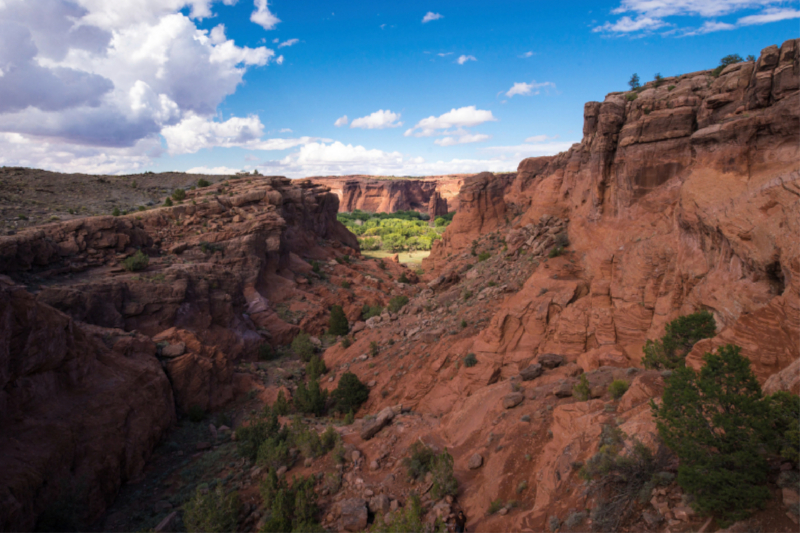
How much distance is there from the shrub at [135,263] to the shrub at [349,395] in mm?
15772

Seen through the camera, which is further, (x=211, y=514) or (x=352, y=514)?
(x=211, y=514)

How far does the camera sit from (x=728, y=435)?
5301 mm

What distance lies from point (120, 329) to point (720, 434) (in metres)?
22.1

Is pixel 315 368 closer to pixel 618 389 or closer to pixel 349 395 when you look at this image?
pixel 349 395

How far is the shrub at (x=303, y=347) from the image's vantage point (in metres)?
26.1

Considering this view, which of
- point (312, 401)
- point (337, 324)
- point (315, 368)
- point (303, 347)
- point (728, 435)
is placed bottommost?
point (315, 368)

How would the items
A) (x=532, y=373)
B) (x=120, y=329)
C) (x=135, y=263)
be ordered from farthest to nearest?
(x=135, y=263) < (x=120, y=329) < (x=532, y=373)

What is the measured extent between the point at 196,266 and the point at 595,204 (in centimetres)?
2462

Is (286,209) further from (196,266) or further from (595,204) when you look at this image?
(595,204)

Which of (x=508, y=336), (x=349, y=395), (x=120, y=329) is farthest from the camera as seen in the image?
(x=349, y=395)

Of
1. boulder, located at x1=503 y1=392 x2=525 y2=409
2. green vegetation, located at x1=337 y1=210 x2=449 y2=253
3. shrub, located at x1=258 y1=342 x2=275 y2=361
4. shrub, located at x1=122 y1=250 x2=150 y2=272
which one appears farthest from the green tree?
green vegetation, located at x1=337 y1=210 x2=449 y2=253

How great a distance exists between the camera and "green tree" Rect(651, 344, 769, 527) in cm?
498

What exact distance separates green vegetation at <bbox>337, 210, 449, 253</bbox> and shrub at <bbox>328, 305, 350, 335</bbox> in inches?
1550

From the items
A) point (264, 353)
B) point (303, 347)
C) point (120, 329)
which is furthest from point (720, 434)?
point (264, 353)
